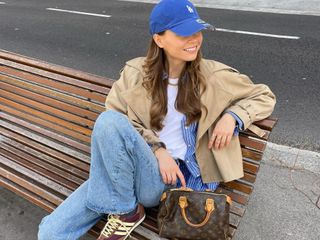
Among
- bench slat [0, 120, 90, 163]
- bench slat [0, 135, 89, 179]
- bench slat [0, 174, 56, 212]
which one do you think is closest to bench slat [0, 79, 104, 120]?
bench slat [0, 120, 90, 163]

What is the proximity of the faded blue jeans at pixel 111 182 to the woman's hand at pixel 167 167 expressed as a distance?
0.04 m

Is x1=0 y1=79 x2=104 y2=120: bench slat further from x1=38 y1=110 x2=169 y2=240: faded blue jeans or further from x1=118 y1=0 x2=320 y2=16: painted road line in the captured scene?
x1=118 y1=0 x2=320 y2=16: painted road line

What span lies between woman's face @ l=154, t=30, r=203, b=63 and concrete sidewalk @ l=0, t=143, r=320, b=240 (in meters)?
1.24

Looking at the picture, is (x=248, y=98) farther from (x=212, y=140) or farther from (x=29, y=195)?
(x=29, y=195)

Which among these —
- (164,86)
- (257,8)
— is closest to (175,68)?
(164,86)

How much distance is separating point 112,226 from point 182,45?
102cm

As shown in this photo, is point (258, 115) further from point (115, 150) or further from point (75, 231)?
point (75, 231)

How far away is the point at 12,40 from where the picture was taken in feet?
29.9

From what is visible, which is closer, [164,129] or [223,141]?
[223,141]

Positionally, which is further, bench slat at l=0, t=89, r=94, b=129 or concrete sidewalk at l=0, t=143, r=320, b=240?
bench slat at l=0, t=89, r=94, b=129

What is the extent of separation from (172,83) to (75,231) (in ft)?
3.21

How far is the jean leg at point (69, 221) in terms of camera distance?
2.36 m

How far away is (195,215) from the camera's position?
2143 millimetres

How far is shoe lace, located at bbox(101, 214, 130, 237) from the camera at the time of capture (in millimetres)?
2295
